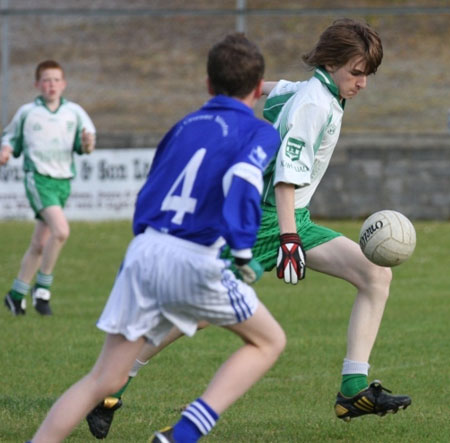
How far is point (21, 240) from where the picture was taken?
1561 cm

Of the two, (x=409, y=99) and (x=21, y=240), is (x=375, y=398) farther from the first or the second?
(x=409, y=99)

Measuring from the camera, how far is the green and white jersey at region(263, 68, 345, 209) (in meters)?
5.48

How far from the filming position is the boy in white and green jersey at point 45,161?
10.3m

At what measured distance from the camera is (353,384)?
5797 mm

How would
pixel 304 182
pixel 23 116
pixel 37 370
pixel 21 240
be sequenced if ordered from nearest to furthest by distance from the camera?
1. pixel 304 182
2. pixel 37 370
3. pixel 23 116
4. pixel 21 240

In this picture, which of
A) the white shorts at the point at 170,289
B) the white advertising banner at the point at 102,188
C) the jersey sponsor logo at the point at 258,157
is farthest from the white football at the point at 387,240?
the white advertising banner at the point at 102,188

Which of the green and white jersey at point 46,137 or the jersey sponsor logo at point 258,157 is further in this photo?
the green and white jersey at point 46,137

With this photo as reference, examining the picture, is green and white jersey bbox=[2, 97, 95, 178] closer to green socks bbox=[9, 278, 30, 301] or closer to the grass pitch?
green socks bbox=[9, 278, 30, 301]

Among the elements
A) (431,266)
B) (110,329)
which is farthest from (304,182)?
(431,266)

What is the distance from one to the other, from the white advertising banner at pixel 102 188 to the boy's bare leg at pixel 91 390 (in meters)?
12.8

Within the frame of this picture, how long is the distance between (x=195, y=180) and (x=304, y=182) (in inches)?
46.6

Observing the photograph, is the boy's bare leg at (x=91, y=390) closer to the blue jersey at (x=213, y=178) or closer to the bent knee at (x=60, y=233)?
the blue jersey at (x=213, y=178)

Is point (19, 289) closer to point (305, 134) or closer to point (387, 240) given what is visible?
point (387, 240)

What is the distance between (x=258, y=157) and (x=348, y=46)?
1547 mm
